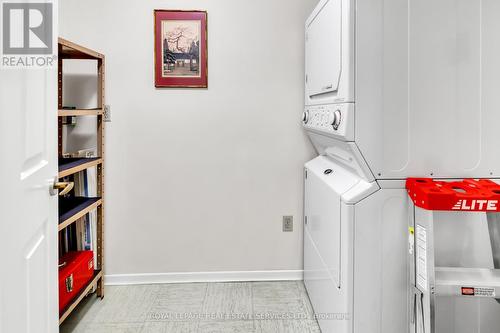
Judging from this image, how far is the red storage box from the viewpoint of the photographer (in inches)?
83.6

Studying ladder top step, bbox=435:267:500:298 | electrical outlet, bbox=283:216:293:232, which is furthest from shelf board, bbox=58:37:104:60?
ladder top step, bbox=435:267:500:298

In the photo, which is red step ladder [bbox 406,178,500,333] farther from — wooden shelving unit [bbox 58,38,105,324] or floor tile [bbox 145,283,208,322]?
wooden shelving unit [bbox 58,38,105,324]

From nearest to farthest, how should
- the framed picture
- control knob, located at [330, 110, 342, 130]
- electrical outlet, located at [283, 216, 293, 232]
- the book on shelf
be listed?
1. control knob, located at [330, 110, 342, 130]
2. the book on shelf
3. the framed picture
4. electrical outlet, located at [283, 216, 293, 232]

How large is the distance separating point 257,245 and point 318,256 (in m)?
0.72

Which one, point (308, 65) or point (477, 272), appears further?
point (308, 65)

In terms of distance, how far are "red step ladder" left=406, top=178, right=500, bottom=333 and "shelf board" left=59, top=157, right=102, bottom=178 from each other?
1648 millimetres

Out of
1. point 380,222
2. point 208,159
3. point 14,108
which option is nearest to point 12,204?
point 14,108

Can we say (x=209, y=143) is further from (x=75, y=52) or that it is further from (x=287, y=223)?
(x=75, y=52)

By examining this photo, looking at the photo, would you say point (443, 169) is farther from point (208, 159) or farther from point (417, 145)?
point (208, 159)

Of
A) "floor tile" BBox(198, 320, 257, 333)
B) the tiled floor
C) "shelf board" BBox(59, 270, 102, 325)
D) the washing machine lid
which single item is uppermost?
the washing machine lid

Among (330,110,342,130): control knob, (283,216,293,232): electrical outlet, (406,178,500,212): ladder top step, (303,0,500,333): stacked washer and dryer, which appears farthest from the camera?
(283,216,293,232): electrical outlet

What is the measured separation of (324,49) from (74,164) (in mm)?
1499

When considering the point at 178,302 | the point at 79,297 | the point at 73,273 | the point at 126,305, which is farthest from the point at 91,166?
the point at 178,302

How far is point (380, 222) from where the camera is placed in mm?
1643
